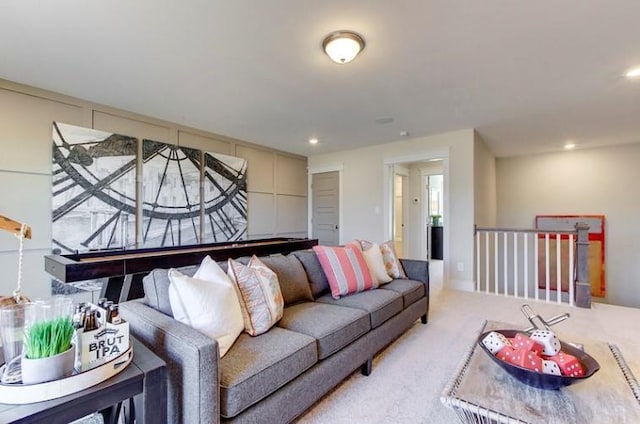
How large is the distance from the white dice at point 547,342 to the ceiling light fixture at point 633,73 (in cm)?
271

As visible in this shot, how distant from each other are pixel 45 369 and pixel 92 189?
3.08 meters

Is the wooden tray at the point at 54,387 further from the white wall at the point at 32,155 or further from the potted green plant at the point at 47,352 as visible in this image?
the white wall at the point at 32,155

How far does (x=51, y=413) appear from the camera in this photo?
2.87 feet

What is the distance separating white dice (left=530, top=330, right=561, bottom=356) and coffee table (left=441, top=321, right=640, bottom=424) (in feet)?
0.47

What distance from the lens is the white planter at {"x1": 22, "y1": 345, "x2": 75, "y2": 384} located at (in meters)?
0.91

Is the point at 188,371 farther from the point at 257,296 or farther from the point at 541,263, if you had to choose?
the point at 541,263

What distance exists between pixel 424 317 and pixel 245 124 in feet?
10.9

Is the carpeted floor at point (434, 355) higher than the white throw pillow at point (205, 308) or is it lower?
lower

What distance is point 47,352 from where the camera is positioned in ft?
3.08

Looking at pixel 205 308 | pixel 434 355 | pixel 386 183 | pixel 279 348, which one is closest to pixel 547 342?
pixel 434 355

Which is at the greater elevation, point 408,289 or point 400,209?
point 400,209

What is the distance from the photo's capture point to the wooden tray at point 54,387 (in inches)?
34.6

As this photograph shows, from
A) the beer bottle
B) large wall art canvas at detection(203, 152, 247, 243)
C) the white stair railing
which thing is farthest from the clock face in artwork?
the white stair railing

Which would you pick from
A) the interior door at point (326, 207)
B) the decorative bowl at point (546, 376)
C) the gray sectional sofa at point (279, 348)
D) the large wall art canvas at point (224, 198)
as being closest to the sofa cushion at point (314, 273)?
the gray sectional sofa at point (279, 348)
